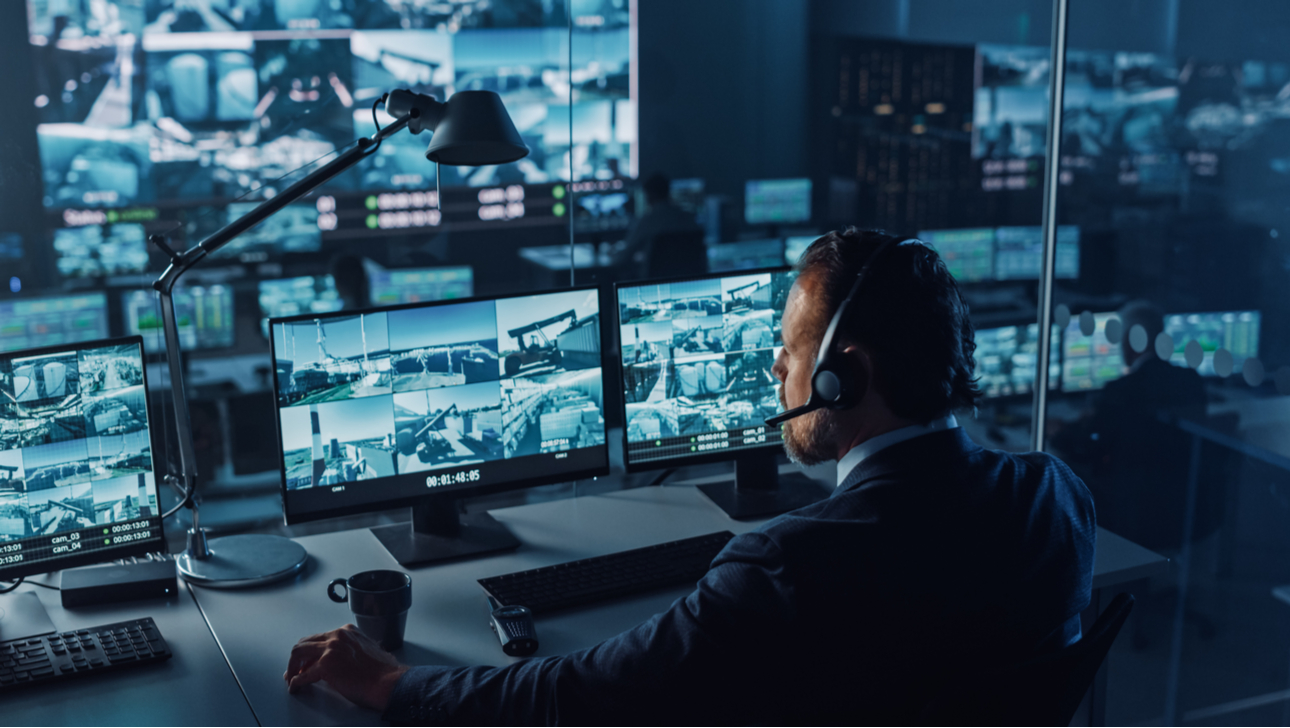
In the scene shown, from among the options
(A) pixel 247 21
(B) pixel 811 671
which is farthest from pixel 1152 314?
(A) pixel 247 21

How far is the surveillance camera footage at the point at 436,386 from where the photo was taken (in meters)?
1.64

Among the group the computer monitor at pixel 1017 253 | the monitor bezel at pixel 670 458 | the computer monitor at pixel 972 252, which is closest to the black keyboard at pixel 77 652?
the monitor bezel at pixel 670 458

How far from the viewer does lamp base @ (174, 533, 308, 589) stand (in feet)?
5.41

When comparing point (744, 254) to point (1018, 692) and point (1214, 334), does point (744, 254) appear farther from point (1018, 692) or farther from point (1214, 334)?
point (1018, 692)

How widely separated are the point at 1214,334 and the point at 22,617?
2507 mm

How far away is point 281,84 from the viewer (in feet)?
15.2

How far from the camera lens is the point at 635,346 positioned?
187 centimetres

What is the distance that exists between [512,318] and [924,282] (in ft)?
2.68

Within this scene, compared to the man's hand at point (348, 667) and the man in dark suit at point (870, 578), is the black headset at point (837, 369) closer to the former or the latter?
the man in dark suit at point (870, 578)

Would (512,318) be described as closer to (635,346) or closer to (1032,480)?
(635,346)

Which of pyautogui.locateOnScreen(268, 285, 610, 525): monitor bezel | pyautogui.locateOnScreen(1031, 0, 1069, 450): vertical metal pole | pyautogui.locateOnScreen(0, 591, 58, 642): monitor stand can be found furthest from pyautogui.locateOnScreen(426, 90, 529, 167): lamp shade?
pyautogui.locateOnScreen(1031, 0, 1069, 450): vertical metal pole

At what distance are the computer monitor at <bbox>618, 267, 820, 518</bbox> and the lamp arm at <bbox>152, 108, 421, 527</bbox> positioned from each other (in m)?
0.50

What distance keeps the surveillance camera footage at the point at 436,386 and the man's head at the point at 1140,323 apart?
164 cm

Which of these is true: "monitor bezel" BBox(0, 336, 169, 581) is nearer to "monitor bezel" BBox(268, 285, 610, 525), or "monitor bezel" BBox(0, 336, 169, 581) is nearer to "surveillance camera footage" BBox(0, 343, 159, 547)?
"surveillance camera footage" BBox(0, 343, 159, 547)
